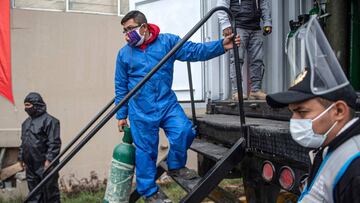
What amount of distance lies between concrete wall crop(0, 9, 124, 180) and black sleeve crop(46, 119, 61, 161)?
133cm

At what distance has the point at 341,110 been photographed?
1.54m

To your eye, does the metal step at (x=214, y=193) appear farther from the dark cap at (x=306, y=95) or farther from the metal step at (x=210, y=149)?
the dark cap at (x=306, y=95)

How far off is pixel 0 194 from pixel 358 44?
18.7ft

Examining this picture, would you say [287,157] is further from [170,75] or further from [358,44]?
[358,44]

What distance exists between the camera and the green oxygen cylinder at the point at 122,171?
362cm

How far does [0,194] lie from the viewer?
280 inches

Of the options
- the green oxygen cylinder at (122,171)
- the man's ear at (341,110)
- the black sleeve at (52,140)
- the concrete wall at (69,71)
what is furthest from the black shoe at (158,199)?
the concrete wall at (69,71)

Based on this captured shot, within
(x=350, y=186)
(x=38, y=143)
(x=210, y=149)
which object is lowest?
(x=38, y=143)

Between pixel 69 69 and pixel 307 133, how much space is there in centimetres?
627

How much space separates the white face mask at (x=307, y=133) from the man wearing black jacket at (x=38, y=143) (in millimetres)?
4773

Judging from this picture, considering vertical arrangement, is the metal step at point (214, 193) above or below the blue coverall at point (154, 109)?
below

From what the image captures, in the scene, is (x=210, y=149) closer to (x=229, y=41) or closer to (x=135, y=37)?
(x=229, y=41)

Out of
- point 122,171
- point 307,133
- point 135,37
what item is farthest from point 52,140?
point 307,133

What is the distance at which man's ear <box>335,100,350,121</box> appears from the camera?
1537 mm
